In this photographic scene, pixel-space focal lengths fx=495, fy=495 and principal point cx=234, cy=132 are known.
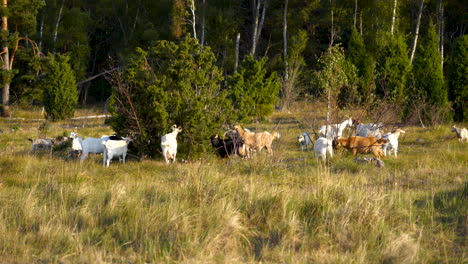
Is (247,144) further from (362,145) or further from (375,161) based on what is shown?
(375,161)

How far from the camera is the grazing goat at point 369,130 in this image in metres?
13.2

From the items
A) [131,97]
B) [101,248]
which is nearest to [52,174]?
[131,97]

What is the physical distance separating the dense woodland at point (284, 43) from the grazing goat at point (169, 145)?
227 cm

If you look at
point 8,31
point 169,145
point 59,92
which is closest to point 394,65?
point 169,145

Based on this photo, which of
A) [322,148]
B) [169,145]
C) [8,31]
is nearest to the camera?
[169,145]

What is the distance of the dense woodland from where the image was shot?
20594 millimetres

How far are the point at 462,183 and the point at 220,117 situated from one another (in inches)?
227

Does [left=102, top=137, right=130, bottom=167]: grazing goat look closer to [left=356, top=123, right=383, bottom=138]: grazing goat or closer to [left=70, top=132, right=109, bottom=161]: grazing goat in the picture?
[left=70, top=132, right=109, bottom=161]: grazing goat

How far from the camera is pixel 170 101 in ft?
37.9

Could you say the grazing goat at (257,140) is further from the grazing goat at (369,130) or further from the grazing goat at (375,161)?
the grazing goat at (369,130)

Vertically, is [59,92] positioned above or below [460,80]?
below

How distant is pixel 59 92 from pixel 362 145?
18.4m

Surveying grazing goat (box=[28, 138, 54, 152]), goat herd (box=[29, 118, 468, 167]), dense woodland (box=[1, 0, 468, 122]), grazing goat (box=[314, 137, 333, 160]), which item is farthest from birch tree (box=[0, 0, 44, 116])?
grazing goat (box=[314, 137, 333, 160])

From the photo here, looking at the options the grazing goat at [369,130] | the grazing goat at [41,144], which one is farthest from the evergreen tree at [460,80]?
the grazing goat at [41,144]
